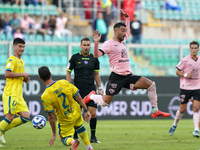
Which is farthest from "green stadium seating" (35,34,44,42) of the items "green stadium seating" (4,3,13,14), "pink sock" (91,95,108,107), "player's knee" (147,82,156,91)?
"player's knee" (147,82,156,91)

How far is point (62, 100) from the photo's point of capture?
627cm

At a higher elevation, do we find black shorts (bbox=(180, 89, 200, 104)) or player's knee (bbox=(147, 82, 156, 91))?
player's knee (bbox=(147, 82, 156, 91))

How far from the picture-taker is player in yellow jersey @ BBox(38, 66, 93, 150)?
6156mm

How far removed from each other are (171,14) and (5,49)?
1213 cm

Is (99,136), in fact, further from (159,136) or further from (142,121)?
(142,121)

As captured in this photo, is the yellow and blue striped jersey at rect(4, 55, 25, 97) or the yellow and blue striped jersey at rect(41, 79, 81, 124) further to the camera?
the yellow and blue striped jersey at rect(4, 55, 25, 97)

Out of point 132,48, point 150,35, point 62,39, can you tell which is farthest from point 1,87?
point 150,35

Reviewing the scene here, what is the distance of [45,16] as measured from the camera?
18656mm

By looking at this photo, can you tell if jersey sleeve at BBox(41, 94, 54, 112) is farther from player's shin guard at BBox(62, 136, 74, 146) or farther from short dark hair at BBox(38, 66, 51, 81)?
player's shin guard at BBox(62, 136, 74, 146)

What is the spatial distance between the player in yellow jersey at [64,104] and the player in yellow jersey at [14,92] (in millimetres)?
1786

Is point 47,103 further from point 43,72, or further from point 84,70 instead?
point 84,70

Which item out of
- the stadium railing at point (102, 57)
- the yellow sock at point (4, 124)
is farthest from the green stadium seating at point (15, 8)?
the yellow sock at point (4, 124)

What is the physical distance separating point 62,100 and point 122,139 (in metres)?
3.37

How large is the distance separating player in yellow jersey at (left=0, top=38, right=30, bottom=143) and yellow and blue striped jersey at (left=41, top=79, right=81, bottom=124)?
74.6 inches
